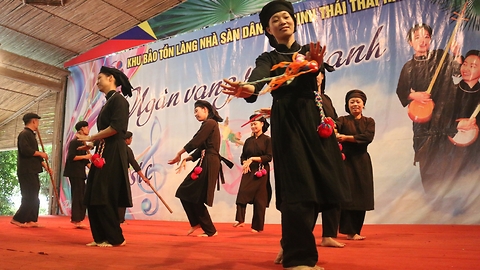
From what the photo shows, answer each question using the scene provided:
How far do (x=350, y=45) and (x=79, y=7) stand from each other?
461 cm

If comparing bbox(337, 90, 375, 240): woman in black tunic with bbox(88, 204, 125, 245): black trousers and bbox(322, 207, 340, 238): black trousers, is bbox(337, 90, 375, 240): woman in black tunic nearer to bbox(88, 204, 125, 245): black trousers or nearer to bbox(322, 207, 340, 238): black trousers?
bbox(322, 207, 340, 238): black trousers

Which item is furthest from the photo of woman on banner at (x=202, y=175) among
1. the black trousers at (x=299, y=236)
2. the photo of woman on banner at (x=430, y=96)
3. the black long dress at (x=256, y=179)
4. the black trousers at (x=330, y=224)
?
the photo of woman on banner at (x=430, y=96)

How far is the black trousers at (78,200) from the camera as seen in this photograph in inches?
216

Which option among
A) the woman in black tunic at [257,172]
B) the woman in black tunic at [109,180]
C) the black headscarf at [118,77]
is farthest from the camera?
the woman in black tunic at [257,172]

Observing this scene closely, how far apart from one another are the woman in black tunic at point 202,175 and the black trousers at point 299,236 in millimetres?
2096

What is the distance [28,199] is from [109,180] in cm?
292

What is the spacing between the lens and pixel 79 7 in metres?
7.41

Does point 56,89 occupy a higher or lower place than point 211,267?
higher

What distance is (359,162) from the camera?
3574mm

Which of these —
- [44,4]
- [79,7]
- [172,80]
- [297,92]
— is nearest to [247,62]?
[172,80]

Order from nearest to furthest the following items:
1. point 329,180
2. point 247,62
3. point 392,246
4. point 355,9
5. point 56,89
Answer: point 329,180 < point 392,246 < point 355,9 < point 247,62 < point 56,89

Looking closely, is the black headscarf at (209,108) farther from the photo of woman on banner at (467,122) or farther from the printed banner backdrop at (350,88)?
the photo of woman on banner at (467,122)

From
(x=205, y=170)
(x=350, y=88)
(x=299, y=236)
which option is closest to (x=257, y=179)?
(x=205, y=170)

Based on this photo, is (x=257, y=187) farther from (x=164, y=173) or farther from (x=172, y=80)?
(x=172, y=80)
